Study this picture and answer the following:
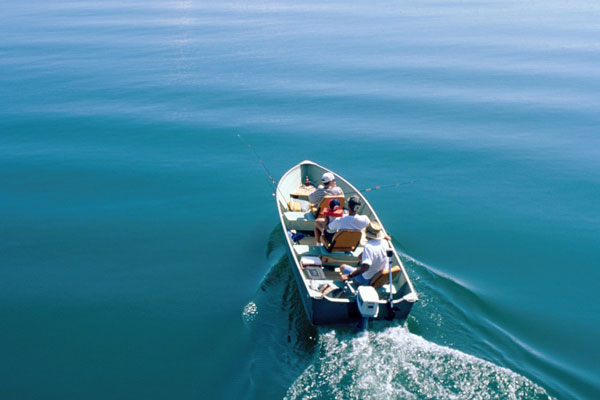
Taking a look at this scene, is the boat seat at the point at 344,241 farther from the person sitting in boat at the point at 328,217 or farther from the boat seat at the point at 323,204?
the boat seat at the point at 323,204

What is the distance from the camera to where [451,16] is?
5606 cm

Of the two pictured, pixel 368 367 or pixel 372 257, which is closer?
pixel 368 367

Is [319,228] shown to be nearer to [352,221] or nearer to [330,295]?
[352,221]

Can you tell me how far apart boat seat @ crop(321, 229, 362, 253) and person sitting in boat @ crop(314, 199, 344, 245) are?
15.0 inches

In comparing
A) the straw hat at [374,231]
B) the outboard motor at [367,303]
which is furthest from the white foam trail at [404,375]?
the straw hat at [374,231]

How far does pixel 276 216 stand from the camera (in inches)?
637

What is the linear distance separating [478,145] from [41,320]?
59.3 ft

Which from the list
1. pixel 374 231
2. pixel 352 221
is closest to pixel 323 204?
pixel 352 221

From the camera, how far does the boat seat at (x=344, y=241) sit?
1119 centimetres

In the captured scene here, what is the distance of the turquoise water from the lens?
9.24 m

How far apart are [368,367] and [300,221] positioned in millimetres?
5527

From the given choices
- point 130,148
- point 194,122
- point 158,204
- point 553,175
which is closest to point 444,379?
point 158,204

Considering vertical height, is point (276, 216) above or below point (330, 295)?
below

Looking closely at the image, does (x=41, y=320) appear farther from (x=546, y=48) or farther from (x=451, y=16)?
(x=451, y=16)
